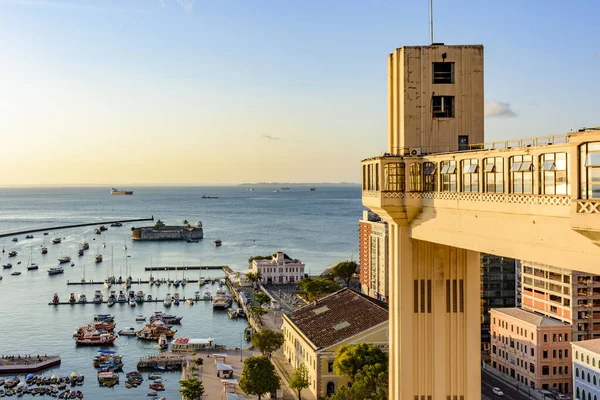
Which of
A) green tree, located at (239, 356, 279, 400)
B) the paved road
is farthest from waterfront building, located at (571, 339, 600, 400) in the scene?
green tree, located at (239, 356, 279, 400)

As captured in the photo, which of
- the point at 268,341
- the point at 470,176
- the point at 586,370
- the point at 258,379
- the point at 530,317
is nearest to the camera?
the point at 470,176

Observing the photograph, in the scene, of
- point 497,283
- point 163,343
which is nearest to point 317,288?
point 163,343

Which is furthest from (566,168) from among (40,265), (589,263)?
(40,265)

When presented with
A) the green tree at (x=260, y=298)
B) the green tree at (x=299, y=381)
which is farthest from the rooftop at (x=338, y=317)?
the green tree at (x=260, y=298)

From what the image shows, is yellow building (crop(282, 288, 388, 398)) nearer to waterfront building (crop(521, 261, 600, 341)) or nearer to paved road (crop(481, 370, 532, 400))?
paved road (crop(481, 370, 532, 400))

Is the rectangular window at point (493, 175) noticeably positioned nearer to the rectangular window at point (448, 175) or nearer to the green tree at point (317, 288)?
the rectangular window at point (448, 175)

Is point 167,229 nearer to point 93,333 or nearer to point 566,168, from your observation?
point 93,333

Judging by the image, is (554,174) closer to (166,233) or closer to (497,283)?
(497,283)
